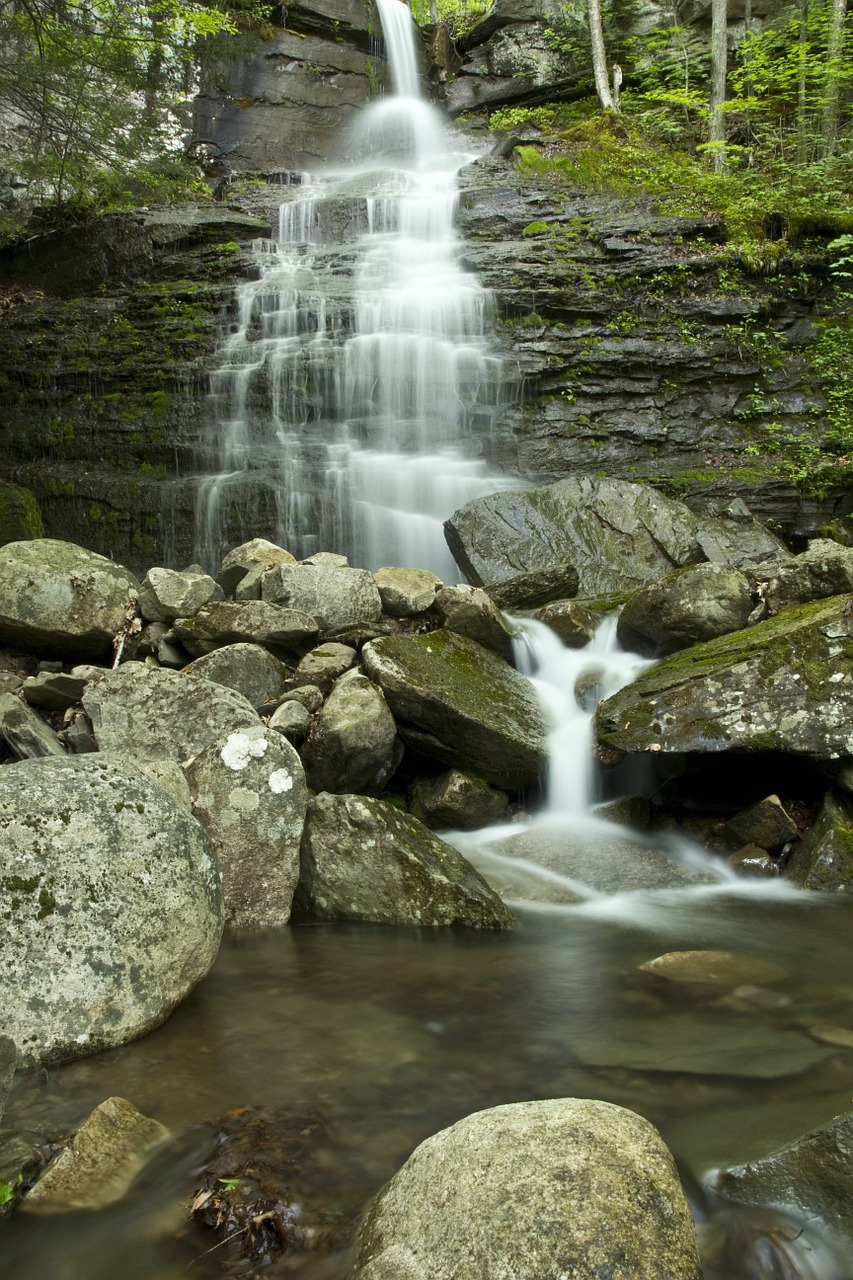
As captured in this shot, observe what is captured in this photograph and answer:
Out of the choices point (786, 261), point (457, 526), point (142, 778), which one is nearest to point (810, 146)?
point (786, 261)

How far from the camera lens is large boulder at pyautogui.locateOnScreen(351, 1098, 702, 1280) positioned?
1971mm

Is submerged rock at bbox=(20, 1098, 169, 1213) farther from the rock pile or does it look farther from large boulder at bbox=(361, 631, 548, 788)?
large boulder at bbox=(361, 631, 548, 788)

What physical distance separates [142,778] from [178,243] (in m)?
13.7

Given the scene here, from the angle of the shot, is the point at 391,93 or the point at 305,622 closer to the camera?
the point at 305,622

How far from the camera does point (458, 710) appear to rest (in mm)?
5992

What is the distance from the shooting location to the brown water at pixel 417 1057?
2467mm

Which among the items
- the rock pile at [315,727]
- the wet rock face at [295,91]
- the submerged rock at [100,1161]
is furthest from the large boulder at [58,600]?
the wet rock face at [295,91]

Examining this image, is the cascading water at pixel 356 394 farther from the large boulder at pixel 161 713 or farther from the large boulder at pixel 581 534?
the large boulder at pixel 161 713

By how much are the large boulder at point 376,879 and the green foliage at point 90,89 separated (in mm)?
8688

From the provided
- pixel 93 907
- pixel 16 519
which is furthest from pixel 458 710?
pixel 16 519

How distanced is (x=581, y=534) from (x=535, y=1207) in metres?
7.73

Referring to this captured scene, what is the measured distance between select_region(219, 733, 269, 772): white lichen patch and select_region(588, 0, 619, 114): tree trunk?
18.7 m

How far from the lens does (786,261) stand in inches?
512

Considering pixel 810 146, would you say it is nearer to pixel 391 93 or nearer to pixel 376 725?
pixel 391 93
